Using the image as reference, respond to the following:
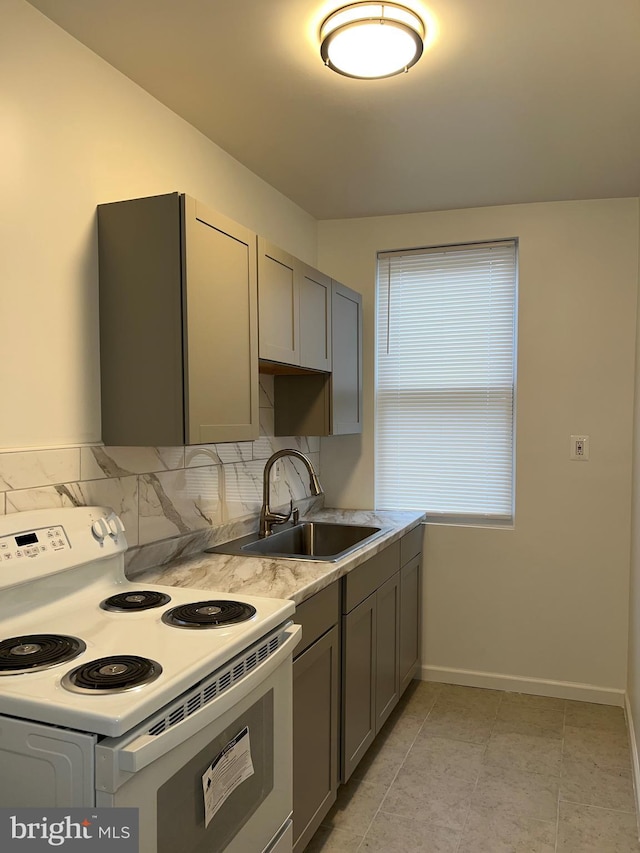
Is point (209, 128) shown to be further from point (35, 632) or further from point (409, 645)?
point (409, 645)

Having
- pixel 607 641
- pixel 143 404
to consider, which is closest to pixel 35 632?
pixel 143 404

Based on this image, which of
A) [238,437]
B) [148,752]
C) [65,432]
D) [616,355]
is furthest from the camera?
[616,355]

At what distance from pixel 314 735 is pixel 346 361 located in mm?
1783

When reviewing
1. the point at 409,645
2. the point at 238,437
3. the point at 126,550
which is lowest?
→ the point at 409,645

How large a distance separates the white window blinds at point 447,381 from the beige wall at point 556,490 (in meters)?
0.10

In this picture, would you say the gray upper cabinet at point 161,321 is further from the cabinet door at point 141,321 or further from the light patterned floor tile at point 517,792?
the light patterned floor tile at point 517,792

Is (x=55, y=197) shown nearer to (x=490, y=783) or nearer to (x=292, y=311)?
(x=292, y=311)

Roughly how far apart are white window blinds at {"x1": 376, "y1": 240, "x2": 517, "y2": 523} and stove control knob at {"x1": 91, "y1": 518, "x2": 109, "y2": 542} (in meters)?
2.01

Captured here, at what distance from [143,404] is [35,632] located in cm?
71

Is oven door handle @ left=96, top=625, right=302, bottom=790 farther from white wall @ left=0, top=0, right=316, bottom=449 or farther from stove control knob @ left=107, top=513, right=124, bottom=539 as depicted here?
white wall @ left=0, top=0, right=316, bottom=449

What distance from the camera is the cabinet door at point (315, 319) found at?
2.71 metres

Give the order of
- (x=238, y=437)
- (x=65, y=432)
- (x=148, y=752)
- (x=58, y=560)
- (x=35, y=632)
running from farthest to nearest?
(x=238, y=437), (x=65, y=432), (x=58, y=560), (x=35, y=632), (x=148, y=752)

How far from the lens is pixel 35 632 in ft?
4.87

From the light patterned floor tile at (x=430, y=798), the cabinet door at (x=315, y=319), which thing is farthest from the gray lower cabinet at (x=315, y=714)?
the cabinet door at (x=315, y=319)
